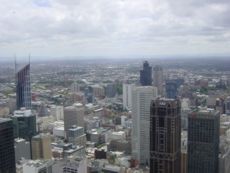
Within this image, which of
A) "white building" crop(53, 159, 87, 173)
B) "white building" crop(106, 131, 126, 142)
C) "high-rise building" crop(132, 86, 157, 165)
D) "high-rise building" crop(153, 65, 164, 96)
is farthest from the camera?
"high-rise building" crop(153, 65, 164, 96)

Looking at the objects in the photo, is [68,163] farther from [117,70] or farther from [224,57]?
[117,70]

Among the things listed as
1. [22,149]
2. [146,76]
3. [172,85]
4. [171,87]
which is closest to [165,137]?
[22,149]

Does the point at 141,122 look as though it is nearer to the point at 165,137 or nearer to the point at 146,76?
the point at 165,137

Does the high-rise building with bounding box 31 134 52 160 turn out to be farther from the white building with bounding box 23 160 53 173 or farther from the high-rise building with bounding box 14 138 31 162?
the white building with bounding box 23 160 53 173

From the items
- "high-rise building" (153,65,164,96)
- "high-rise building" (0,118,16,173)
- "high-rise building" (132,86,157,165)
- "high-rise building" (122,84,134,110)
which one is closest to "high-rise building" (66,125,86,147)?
"high-rise building" (132,86,157,165)

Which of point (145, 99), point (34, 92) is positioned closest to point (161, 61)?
point (145, 99)
